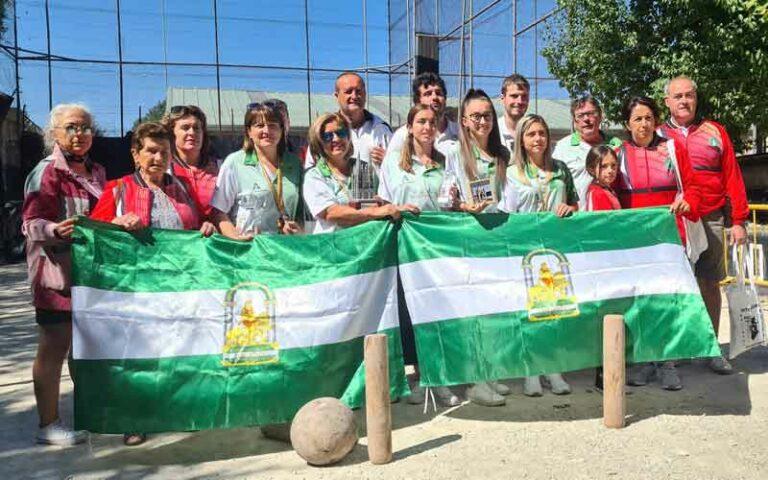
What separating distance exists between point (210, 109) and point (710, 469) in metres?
20.3

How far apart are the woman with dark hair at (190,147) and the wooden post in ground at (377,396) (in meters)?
1.51

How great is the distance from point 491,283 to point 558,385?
1.08 meters

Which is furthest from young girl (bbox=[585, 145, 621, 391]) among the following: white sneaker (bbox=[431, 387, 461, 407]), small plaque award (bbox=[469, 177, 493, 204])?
white sneaker (bbox=[431, 387, 461, 407])

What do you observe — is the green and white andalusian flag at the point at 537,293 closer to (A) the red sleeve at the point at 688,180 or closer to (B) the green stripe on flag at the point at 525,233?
(B) the green stripe on flag at the point at 525,233

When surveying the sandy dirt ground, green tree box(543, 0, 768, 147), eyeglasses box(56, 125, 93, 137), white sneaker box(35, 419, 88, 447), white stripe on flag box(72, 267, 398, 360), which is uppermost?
green tree box(543, 0, 768, 147)

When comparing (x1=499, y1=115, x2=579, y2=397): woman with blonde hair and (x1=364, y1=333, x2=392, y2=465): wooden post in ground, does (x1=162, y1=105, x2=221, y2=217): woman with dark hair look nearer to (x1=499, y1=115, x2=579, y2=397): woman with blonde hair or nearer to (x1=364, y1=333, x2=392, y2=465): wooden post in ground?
(x1=364, y1=333, x2=392, y2=465): wooden post in ground

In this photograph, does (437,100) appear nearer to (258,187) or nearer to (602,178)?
(602,178)

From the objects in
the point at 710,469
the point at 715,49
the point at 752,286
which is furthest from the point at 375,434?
the point at 715,49

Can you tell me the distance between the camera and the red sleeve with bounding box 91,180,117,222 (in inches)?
142

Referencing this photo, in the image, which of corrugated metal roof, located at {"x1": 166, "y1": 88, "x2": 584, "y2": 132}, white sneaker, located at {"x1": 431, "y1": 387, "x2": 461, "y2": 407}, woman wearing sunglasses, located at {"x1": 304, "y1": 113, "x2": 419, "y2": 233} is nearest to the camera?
woman wearing sunglasses, located at {"x1": 304, "y1": 113, "x2": 419, "y2": 233}

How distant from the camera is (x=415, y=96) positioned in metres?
5.00

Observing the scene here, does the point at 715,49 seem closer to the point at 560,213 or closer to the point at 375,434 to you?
the point at 560,213

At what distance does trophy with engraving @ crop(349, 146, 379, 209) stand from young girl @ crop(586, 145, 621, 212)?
1493 mm

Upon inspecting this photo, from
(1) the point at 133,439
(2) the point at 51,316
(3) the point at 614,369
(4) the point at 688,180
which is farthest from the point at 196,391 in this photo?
(4) the point at 688,180
